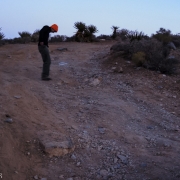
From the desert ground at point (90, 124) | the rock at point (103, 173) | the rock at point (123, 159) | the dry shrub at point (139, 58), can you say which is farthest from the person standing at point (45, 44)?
the rock at point (103, 173)

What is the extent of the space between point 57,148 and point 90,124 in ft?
4.17

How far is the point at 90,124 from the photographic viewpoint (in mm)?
5992

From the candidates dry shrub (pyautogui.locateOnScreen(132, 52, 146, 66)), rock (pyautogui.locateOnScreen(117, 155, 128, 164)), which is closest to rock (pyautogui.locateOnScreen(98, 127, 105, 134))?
rock (pyautogui.locateOnScreen(117, 155, 128, 164))

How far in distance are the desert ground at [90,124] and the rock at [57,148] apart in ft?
0.05

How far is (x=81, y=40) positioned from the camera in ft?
63.3

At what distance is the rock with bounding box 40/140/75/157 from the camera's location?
4793 mm

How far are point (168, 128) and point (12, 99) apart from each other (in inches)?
119

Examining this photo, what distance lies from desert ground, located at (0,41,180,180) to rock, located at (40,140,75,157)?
0.01 meters

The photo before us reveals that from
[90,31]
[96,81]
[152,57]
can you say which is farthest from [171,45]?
[90,31]

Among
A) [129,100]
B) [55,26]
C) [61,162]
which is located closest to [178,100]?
[129,100]

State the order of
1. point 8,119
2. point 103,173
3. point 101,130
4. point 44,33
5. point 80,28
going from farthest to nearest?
1. point 80,28
2. point 44,33
3. point 101,130
4. point 8,119
5. point 103,173

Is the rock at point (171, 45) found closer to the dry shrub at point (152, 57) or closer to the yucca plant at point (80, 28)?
the dry shrub at point (152, 57)

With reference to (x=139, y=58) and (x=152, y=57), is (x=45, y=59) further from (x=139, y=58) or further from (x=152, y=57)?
(x=152, y=57)

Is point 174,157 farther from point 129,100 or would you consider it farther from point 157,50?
point 157,50
